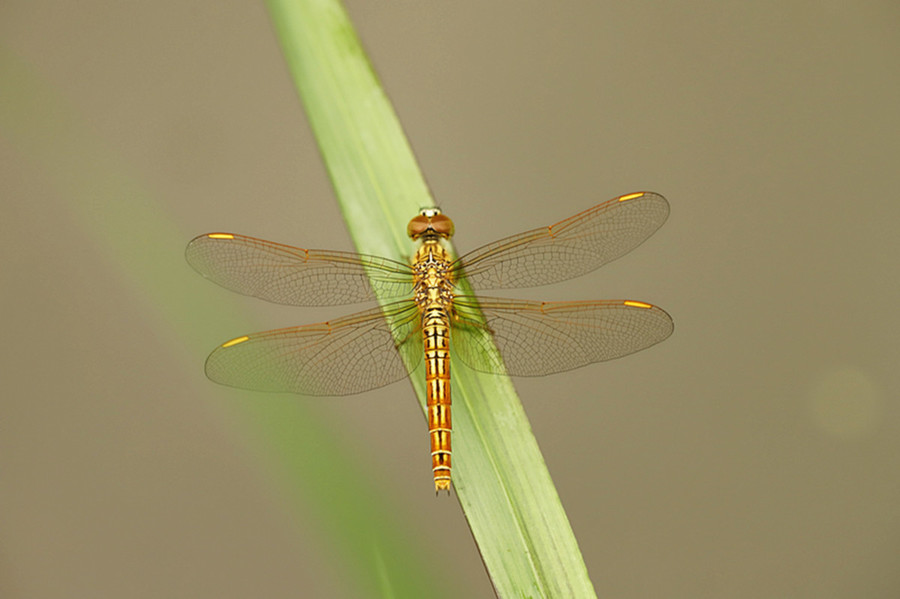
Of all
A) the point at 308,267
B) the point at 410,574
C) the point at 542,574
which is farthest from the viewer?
the point at 308,267

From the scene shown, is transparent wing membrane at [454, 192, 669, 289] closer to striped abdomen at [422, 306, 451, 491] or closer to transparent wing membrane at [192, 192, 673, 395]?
transparent wing membrane at [192, 192, 673, 395]

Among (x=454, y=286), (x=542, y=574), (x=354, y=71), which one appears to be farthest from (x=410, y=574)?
(x=354, y=71)

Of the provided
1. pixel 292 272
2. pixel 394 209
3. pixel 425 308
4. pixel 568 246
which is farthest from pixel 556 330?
pixel 292 272

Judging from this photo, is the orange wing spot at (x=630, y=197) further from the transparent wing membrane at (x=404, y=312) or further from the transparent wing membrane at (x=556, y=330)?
the transparent wing membrane at (x=556, y=330)

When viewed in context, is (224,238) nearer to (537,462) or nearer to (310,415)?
(310,415)

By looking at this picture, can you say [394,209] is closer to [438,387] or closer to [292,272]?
[292,272]

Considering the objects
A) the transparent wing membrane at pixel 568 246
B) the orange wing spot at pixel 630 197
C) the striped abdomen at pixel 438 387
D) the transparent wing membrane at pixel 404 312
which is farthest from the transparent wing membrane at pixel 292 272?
the orange wing spot at pixel 630 197

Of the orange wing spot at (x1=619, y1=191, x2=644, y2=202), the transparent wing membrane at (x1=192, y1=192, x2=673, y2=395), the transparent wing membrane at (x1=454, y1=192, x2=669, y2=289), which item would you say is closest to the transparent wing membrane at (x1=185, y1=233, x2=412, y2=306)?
the transparent wing membrane at (x1=192, y1=192, x2=673, y2=395)
